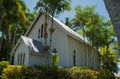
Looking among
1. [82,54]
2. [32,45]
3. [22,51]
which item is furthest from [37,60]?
[82,54]

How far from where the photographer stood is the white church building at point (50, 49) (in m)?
22.3

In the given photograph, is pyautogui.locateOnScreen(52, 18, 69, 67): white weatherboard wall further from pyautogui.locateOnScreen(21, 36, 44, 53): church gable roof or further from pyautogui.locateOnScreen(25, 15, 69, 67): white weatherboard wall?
pyautogui.locateOnScreen(21, 36, 44, 53): church gable roof

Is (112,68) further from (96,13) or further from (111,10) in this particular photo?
(111,10)

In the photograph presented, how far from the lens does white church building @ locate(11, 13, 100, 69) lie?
→ 22289mm

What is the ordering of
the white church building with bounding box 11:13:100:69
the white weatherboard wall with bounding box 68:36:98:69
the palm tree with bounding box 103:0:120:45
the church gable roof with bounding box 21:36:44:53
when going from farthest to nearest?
the white weatherboard wall with bounding box 68:36:98:69 < the white church building with bounding box 11:13:100:69 < the church gable roof with bounding box 21:36:44:53 < the palm tree with bounding box 103:0:120:45

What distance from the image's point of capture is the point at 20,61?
2298 cm

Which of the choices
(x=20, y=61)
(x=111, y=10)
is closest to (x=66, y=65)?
(x=20, y=61)

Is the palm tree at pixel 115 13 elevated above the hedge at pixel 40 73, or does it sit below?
above

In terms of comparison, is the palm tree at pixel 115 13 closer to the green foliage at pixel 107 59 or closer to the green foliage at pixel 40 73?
the green foliage at pixel 40 73

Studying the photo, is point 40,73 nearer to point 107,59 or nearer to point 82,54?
point 82,54

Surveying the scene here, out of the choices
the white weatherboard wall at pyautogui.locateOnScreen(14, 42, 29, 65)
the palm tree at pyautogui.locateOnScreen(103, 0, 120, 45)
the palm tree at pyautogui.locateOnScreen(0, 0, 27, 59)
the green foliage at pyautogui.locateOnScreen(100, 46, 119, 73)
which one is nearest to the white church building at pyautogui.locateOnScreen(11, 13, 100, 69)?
the white weatherboard wall at pyautogui.locateOnScreen(14, 42, 29, 65)

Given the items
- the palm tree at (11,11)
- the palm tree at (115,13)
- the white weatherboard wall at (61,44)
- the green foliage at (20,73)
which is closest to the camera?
the palm tree at (115,13)

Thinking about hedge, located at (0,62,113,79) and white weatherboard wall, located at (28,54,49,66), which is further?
white weatherboard wall, located at (28,54,49,66)

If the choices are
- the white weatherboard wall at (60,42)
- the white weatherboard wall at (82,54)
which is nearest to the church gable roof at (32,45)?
the white weatherboard wall at (60,42)
